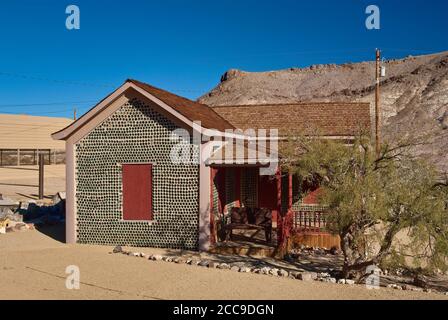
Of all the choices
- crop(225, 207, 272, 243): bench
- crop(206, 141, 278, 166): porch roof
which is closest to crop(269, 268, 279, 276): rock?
crop(225, 207, 272, 243): bench

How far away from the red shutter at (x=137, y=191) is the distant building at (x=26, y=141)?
31108mm

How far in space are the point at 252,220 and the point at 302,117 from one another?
22.4 feet

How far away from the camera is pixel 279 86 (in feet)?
278

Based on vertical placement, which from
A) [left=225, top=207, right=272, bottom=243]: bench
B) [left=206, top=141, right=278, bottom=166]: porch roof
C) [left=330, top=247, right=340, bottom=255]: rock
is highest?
[left=206, top=141, right=278, bottom=166]: porch roof

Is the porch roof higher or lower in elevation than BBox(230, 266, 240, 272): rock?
higher

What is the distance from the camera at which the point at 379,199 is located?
30.9ft

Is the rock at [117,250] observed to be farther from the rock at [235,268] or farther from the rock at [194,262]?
the rock at [235,268]

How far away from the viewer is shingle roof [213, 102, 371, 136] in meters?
18.0

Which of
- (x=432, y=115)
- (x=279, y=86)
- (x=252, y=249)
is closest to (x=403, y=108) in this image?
(x=432, y=115)

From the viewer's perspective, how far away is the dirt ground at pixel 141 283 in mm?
8602

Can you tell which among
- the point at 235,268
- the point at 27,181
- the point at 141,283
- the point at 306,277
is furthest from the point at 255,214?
the point at 27,181

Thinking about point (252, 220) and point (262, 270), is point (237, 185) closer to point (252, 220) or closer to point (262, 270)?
point (252, 220)

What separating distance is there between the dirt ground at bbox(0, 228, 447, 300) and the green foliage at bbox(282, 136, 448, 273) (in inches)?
38.4

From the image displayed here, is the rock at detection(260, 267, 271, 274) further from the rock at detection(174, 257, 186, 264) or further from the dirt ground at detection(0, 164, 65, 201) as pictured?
the dirt ground at detection(0, 164, 65, 201)
